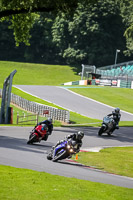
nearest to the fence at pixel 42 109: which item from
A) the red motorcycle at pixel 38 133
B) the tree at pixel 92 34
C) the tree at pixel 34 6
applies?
the tree at pixel 34 6

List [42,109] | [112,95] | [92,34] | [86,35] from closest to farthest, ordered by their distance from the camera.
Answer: [42,109] → [112,95] → [92,34] → [86,35]

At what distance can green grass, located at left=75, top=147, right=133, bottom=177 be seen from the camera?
52.4 feet

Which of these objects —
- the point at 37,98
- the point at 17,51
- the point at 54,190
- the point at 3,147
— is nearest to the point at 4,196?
the point at 54,190

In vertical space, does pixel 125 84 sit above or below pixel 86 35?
below

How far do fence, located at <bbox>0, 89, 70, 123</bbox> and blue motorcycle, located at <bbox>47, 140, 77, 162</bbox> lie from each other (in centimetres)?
1505

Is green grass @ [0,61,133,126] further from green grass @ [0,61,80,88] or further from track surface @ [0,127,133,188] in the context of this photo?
track surface @ [0,127,133,188]

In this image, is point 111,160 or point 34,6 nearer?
point 111,160

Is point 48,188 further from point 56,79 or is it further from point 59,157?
Answer: point 56,79

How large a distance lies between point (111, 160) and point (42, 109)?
20.8m

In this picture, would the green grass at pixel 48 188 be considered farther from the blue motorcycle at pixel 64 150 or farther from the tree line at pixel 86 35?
the tree line at pixel 86 35

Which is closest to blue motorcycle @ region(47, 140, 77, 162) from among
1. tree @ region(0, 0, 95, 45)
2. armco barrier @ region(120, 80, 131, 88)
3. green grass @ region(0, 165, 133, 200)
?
green grass @ region(0, 165, 133, 200)

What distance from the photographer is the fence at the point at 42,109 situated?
35.4 meters

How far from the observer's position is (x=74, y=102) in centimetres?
4947

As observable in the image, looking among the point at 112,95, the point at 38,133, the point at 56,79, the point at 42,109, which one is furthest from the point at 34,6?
the point at 56,79
